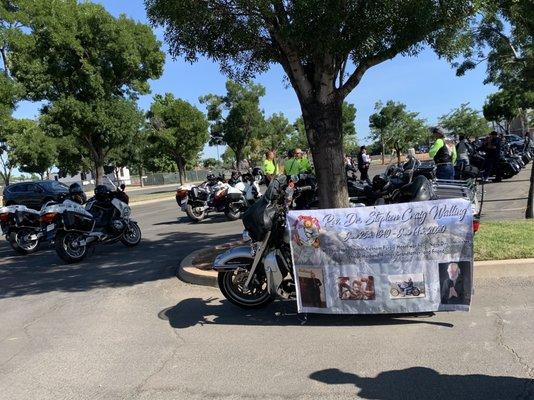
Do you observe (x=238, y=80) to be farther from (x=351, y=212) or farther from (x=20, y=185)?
(x=20, y=185)

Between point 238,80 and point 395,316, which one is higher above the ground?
point 238,80

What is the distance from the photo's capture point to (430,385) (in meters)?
3.90

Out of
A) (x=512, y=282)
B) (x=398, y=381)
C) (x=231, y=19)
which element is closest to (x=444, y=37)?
(x=231, y=19)

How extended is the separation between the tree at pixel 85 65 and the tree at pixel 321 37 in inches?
820

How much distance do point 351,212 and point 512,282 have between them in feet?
7.90

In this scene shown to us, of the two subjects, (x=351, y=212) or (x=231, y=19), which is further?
(x=231, y=19)

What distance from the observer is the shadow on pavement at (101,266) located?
834 centimetres

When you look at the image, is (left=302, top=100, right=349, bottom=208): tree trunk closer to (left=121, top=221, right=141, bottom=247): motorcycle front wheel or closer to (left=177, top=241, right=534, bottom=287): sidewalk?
(left=177, top=241, right=534, bottom=287): sidewalk

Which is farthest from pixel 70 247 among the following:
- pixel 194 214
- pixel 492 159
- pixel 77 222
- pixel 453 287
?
pixel 492 159

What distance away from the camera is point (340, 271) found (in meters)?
5.32

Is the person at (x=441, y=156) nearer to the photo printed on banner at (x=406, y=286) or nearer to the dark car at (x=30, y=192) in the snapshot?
the photo printed on banner at (x=406, y=286)

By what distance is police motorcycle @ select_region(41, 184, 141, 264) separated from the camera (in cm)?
1015

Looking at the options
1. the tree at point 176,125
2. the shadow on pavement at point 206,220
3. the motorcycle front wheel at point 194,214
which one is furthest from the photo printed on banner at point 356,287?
the tree at point 176,125

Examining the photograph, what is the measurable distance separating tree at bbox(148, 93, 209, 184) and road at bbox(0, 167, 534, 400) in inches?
1433
